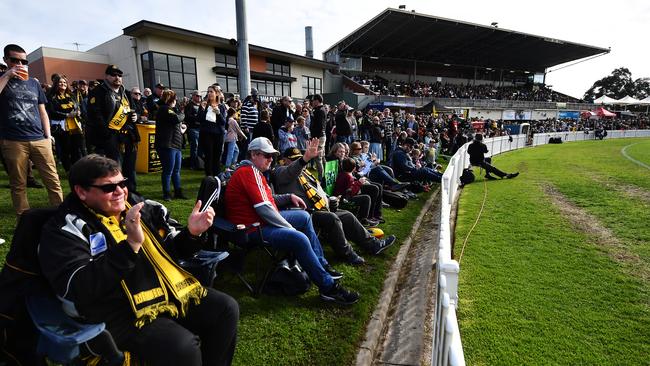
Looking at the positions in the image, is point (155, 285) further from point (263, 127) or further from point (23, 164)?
point (263, 127)

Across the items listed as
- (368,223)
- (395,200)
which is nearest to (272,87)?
(395,200)

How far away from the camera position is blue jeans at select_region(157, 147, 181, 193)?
18.9 ft

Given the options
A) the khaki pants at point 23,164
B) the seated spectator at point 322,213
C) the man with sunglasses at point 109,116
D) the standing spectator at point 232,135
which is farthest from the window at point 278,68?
the khaki pants at point 23,164

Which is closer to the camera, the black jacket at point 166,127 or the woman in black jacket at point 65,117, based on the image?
the black jacket at point 166,127

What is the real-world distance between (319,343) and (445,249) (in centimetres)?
129

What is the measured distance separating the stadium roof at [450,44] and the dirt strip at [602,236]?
2915cm

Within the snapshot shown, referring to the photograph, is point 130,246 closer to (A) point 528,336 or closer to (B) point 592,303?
(A) point 528,336

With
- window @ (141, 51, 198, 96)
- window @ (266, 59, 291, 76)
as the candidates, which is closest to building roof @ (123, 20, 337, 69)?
window @ (266, 59, 291, 76)

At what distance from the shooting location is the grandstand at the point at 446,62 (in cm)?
3659

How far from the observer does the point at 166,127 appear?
18.6 ft

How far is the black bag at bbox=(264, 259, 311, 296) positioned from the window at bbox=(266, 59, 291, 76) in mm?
26074

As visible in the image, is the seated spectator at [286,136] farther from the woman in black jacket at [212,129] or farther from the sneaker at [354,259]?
the sneaker at [354,259]

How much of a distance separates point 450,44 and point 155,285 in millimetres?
48019

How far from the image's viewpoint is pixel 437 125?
22.0m
